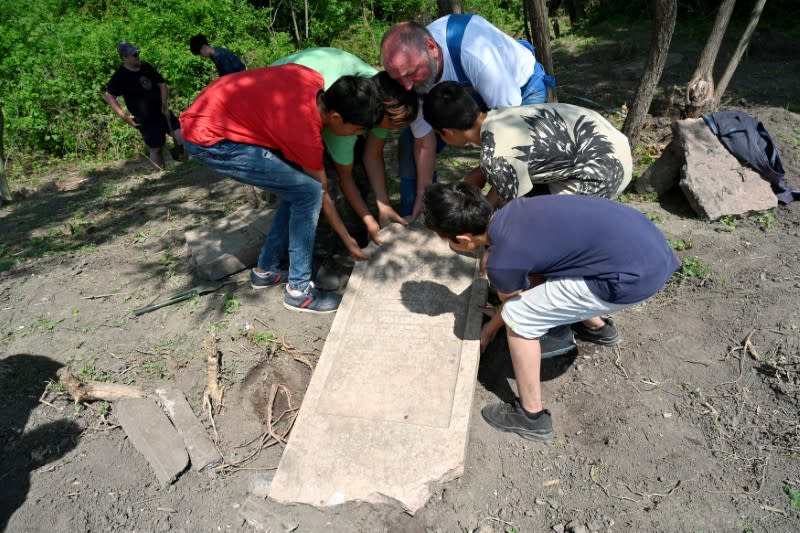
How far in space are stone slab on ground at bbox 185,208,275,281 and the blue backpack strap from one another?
6.42 ft

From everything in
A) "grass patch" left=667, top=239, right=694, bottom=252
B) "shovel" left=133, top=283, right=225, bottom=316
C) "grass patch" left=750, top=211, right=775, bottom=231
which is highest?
"shovel" left=133, top=283, right=225, bottom=316

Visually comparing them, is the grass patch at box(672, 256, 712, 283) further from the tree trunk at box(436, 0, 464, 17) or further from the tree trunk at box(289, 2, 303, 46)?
the tree trunk at box(289, 2, 303, 46)

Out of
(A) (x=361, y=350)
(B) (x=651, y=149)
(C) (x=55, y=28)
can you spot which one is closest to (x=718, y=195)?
(B) (x=651, y=149)

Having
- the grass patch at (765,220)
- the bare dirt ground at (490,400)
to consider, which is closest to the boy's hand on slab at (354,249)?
the bare dirt ground at (490,400)

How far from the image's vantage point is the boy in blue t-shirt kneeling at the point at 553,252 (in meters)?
2.20

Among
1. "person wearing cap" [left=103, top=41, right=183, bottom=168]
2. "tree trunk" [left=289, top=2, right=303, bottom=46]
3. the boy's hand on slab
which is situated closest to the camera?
the boy's hand on slab

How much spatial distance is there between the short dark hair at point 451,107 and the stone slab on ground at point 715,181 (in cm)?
230

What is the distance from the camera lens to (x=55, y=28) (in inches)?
380

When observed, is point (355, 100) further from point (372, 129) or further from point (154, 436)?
point (154, 436)

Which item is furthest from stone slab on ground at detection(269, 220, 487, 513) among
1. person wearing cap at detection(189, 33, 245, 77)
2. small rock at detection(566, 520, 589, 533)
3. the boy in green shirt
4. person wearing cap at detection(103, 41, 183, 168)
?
person wearing cap at detection(103, 41, 183, 168)

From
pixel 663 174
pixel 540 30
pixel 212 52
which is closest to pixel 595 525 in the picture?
pixel 663 174

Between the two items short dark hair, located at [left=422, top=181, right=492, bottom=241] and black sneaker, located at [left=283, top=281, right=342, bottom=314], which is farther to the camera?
black sneaker, located at [left=283, top=281, right=342, bottom=314]

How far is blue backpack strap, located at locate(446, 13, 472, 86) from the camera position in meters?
2.95

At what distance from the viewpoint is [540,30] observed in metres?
4.79
